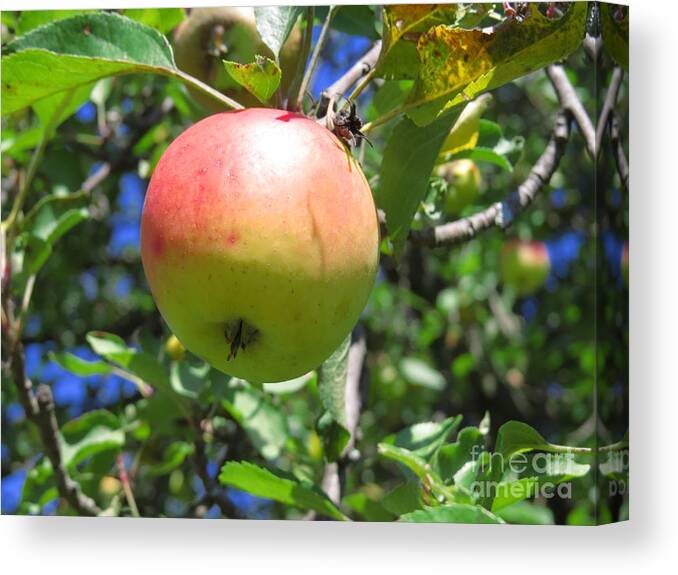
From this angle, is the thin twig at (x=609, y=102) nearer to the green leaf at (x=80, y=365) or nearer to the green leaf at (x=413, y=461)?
the green leaf at (x=413, y=461)

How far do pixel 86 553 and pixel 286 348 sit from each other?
689mm

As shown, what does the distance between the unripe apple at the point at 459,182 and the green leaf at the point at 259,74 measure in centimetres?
57

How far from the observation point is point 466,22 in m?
0.97

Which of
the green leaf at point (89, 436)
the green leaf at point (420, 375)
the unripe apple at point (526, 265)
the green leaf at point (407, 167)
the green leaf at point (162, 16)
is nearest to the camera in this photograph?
the green leaf at point (407, 167)

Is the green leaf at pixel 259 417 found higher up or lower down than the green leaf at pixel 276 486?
lower down

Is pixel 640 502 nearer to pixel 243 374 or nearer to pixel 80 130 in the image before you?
pixel 243 374

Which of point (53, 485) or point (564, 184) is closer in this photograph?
point (53, 485)

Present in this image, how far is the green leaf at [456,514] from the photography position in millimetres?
988

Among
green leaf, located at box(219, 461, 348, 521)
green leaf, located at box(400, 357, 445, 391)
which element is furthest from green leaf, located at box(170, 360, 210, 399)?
green leaf, located at box(400, 357, 445, 391)

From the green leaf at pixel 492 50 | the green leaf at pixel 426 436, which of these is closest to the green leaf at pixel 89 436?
the green leaf at pixel 426 436

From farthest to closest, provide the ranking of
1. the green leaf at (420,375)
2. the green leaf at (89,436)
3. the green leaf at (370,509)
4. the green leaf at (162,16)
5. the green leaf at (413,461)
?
the green leaf at (420,375) < the green leaf at (89,436) < the green leaf at (370,509) < the green leaf at (162,16) < the green leaf at (413,461)

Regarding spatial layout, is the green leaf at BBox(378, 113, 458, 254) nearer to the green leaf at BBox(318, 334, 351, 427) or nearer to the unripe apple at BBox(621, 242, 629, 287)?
the green leaf at BBox(318, 334, 351, 427)

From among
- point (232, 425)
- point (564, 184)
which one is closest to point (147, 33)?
point (232, 425)

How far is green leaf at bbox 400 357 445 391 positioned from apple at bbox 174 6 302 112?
37.2 inches
